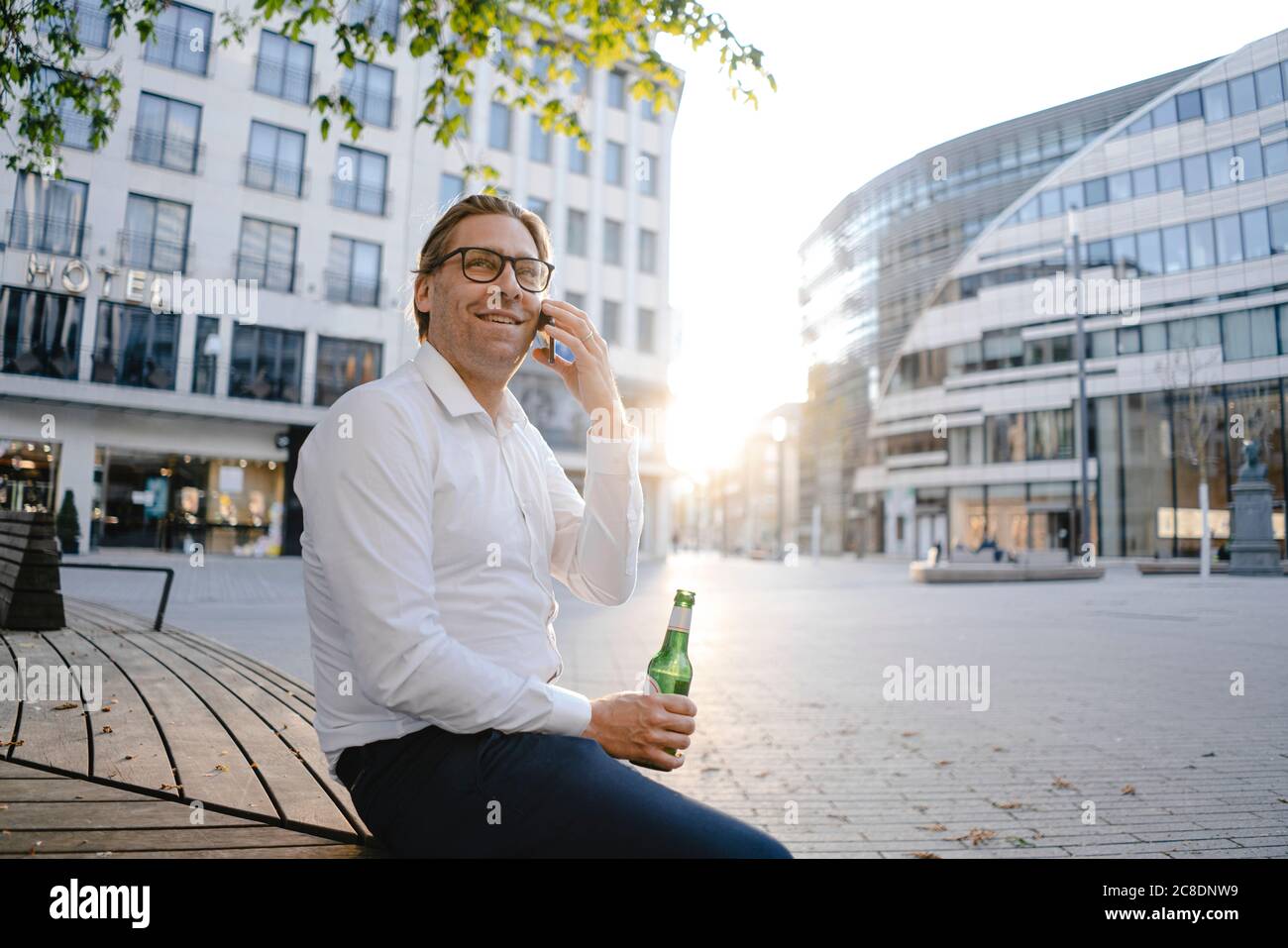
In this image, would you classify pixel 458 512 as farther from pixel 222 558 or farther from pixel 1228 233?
pixel 222 558

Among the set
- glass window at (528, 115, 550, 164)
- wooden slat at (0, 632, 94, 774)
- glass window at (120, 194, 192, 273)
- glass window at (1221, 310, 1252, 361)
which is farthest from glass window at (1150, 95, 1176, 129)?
glass window at (528, 115, 550, 164)

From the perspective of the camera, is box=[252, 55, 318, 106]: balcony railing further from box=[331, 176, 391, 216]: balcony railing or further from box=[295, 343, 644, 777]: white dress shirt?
box=[295, 343, 644, 777]: white dress shirt

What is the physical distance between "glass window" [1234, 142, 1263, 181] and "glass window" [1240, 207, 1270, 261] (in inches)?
6.7

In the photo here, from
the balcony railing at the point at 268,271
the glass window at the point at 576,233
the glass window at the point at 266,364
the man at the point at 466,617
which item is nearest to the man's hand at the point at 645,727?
the man at the point at 466,617

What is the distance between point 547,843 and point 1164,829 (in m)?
2.96

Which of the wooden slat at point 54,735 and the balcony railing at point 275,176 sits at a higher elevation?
the balcony railing at point 275,176

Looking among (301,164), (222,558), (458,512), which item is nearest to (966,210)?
(301,164)

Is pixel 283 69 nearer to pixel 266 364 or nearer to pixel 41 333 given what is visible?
pixel 266 364

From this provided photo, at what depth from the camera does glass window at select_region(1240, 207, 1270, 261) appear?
4.31 meters

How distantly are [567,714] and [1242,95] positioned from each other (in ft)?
14.6

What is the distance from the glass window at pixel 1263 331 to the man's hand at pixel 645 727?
179 inches

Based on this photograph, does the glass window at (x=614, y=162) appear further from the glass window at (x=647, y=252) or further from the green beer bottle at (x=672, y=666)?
the green beer bottle at (x=672, y=666)

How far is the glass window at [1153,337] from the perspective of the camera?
25.6ft
